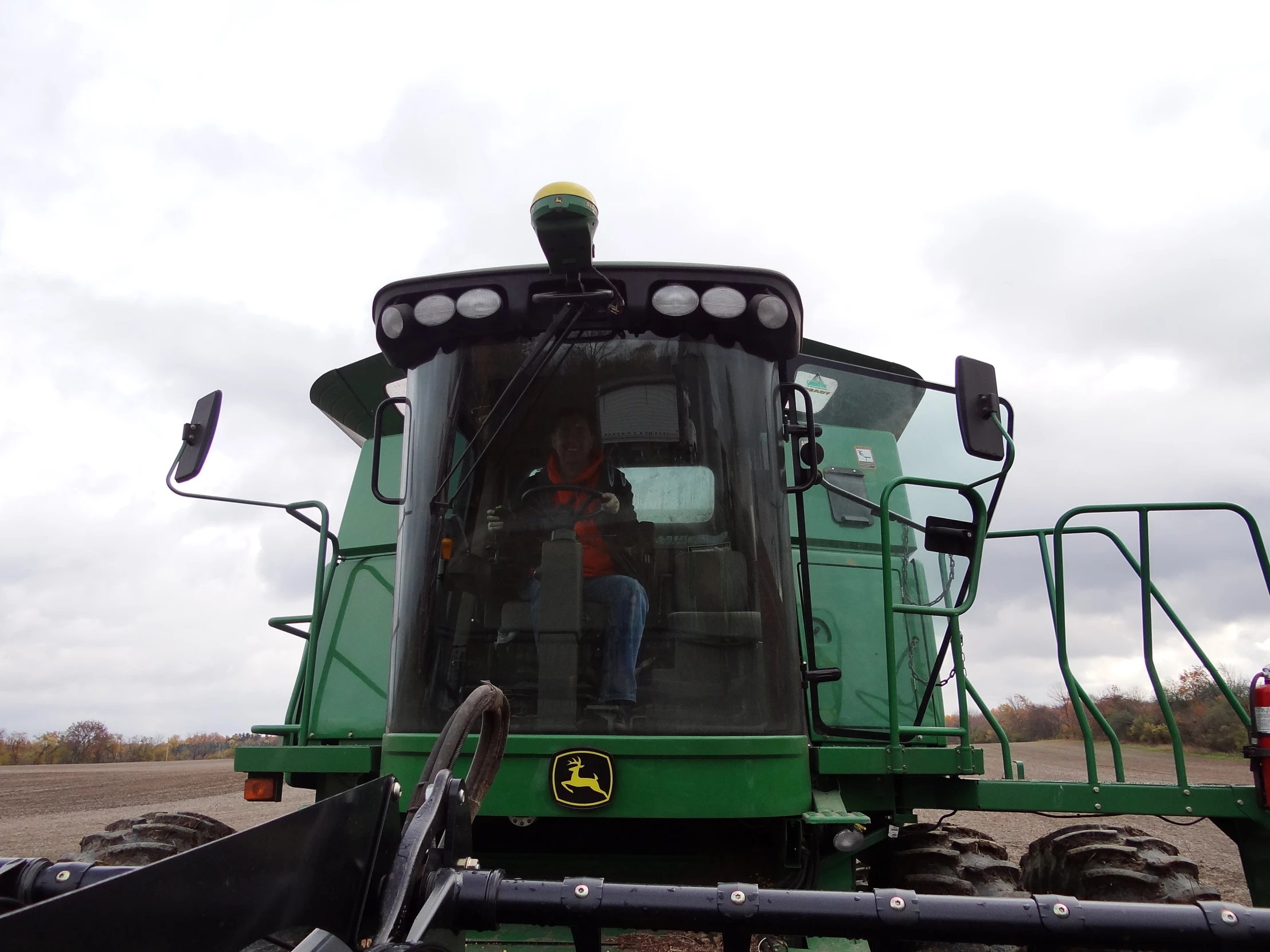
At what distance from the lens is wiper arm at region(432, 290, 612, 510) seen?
3422mm

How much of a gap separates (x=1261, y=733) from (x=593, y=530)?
8.42 feet

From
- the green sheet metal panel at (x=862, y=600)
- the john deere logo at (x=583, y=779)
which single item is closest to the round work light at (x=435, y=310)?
the john deere logo at (x=583, y=779)

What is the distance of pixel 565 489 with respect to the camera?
3.42 metres

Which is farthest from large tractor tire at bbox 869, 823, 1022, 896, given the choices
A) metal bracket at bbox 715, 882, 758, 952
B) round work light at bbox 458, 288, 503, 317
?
round work light at bbox 458, 288, 503, 317

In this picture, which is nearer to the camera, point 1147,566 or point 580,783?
point 580,783

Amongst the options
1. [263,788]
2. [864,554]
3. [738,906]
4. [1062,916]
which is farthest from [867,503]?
[738,906]

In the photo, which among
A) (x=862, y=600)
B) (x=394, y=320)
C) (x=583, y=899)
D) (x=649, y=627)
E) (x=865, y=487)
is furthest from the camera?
(x=865, y=487)

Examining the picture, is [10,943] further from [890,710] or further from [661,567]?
[890,710]

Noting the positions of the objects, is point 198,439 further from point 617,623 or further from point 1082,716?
point 1082,716

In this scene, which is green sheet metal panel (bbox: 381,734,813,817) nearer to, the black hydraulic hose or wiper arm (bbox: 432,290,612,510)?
wiper arm (bbox: 432,290,612,510)

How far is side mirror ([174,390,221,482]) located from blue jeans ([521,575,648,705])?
1465 mm

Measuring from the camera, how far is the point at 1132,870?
151 inches

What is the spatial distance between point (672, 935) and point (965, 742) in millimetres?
2067

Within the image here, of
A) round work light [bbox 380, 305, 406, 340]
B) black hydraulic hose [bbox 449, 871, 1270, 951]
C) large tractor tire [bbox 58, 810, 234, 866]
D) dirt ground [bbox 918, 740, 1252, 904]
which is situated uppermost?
round work light [bbox 380, 305, 406, 340]
